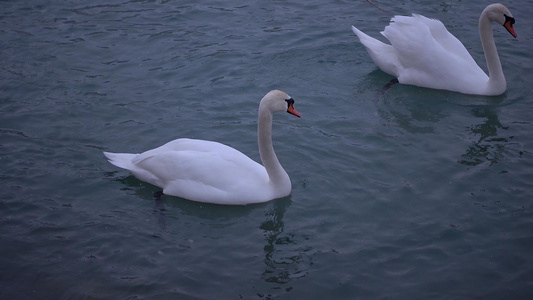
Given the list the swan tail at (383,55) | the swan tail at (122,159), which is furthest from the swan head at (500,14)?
the swan tail at (122,159)

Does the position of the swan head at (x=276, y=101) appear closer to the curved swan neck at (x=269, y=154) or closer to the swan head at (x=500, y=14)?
the curved swan neck at (x=269, y=154)

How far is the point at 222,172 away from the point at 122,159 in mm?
1276

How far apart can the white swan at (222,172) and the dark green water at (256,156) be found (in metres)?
0.17

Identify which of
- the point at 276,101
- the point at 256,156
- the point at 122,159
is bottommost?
the point at 256,156

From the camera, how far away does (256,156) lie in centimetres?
847

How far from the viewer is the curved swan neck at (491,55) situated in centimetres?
972

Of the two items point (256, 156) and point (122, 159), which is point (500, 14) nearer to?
point (256, 156)

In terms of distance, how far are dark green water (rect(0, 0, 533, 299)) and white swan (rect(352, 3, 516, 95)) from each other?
0.72 feet

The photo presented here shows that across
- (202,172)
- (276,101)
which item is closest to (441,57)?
(276,101)

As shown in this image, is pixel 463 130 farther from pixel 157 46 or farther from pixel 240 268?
pixel 157 46

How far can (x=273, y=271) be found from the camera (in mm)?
6414

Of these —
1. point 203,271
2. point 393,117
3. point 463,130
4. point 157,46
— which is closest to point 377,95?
point 393,117

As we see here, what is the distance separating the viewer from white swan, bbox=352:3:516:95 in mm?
9750

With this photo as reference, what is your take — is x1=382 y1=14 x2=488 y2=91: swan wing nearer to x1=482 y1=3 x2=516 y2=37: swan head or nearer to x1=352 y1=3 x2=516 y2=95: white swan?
x1=352 y1=3 x2=516 y2=95: white swan
